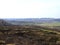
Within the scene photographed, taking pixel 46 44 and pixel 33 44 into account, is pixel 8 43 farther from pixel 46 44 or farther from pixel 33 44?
pixel 46 44

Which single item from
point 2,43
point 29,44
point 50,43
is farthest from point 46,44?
point 2,43

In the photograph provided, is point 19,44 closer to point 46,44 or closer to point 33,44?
point 33,44

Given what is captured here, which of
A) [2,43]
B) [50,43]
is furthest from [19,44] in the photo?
[50,43]

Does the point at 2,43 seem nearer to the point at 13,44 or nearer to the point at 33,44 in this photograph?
the point at 13,44

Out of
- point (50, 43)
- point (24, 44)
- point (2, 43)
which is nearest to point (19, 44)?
point (24, 44)

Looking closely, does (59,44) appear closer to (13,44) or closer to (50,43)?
(50,43)

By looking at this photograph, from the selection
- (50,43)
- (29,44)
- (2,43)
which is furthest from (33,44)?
(2,43)
